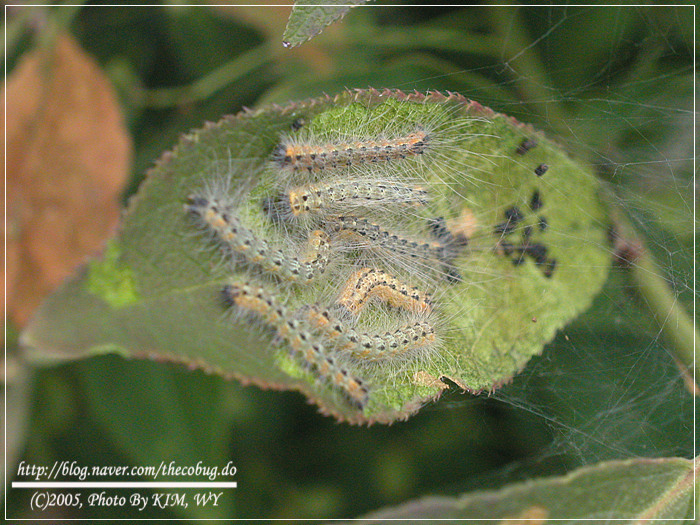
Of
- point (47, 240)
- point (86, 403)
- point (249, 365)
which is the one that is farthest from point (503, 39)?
point (86, 403)

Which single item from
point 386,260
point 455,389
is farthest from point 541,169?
point 455,389

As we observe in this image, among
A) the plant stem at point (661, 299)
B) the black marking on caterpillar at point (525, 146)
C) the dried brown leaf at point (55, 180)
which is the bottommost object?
the dried brown leaf at point (55, 180)

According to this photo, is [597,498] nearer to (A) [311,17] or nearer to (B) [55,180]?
(A) [311,17]

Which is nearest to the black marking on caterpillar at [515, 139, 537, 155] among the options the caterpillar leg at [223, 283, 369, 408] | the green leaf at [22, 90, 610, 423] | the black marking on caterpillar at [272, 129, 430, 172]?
the green leaf at [22, 90, 610, 423]

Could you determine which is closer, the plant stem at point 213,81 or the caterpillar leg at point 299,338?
the caterpillar leg at point 299,338

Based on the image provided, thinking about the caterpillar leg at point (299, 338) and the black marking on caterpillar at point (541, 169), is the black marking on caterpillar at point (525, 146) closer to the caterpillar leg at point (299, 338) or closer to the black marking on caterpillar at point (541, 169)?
the black marking on caterpillar at point (541, 169)

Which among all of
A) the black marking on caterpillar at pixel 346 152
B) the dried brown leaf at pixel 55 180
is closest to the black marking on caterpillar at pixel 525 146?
the black marking on caterpillar at pixel 346 152

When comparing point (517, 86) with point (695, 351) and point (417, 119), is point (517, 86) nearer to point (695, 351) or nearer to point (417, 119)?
point (417, 119)

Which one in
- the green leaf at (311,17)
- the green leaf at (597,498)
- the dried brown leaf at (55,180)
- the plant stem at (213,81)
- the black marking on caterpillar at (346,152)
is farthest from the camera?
the plant stem at (213,81)
